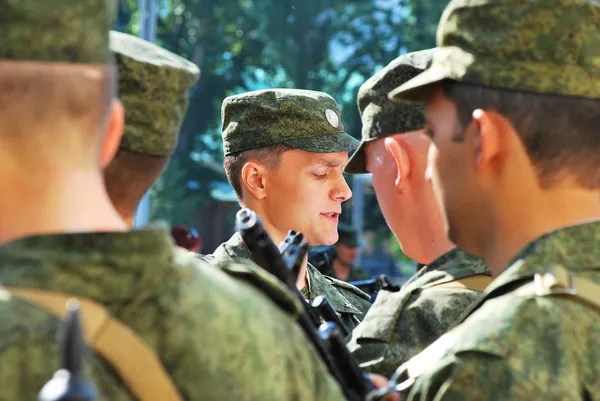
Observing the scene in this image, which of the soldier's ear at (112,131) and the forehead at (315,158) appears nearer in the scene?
the soldier's ear at (112,131)

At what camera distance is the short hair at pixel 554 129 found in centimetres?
271

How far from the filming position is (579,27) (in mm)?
2752

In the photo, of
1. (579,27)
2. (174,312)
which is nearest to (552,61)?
(579,27)

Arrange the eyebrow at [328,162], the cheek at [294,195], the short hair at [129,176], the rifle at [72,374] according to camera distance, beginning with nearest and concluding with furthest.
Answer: the rifle at [72,374], the short hair at [129,176], the cheek at [294,195], the eyebrow at [328,162]

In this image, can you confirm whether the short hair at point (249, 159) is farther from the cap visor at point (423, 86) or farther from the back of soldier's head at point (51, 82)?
the back of soldier's head at point (51, 82)

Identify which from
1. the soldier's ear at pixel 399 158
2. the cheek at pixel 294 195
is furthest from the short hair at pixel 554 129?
the cheek at pixel 294 195

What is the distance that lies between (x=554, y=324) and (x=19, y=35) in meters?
1.29

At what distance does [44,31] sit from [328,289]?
118 inches

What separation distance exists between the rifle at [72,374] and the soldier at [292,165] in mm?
3063

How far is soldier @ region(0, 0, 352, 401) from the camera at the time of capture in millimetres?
1950

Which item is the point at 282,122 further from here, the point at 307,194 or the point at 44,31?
the point at 44,31

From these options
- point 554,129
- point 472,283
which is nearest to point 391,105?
point 472,283

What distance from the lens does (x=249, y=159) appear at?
16.1ft

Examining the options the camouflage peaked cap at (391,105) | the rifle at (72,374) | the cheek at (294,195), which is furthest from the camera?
the cheek at (294,195)
